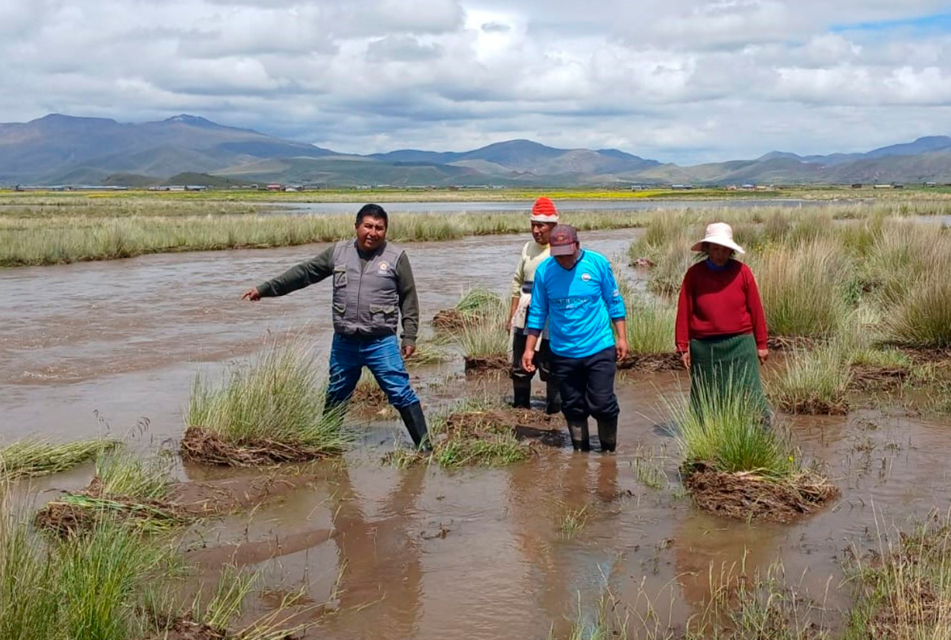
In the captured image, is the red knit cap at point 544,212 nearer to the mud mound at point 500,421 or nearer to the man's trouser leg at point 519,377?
the man's trouser leg at point 519,377

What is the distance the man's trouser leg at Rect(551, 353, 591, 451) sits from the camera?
623 centimetres

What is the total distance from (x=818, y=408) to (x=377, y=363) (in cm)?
362

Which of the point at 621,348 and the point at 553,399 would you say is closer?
the point at 621,348

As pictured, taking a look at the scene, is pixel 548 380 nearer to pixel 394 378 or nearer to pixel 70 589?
pixel 394 378

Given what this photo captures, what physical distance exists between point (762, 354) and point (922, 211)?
31769mm

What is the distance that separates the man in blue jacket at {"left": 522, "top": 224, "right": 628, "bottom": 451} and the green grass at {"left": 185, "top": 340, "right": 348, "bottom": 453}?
5.01ft

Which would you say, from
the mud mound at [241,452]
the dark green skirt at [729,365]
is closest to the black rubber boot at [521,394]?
the dark green skirt at [729,365]

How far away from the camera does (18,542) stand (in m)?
3.29

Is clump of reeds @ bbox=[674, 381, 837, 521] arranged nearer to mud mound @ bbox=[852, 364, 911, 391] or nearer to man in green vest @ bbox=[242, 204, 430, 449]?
man in green vest @ bbox=[242, 204, 430, 449]

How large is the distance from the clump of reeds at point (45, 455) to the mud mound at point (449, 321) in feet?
20.2

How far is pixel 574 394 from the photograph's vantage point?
6.27 metres

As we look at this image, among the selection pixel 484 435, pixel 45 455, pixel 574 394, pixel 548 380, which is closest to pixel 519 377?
pixel 548 380

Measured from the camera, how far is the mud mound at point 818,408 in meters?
7.28

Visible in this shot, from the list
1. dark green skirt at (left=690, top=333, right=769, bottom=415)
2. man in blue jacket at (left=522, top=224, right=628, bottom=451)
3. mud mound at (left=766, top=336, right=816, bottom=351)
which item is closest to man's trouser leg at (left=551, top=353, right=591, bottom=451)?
man in blue jacket at (left=522, top=224, right=628, bottom=451)
